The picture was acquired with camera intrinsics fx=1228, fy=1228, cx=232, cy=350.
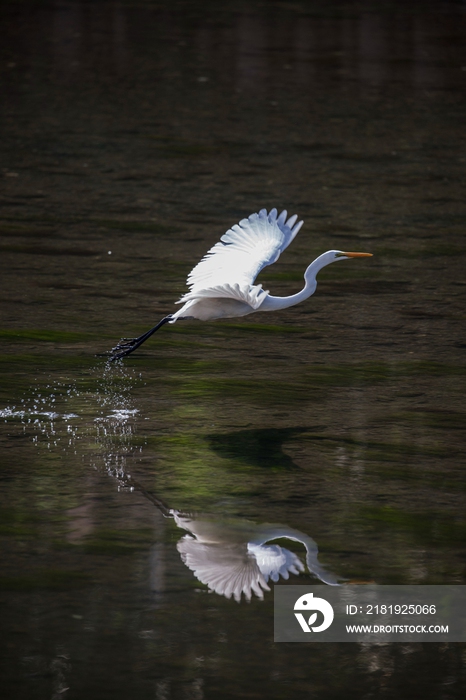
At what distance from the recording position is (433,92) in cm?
1259

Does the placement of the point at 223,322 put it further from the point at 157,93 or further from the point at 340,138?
the point at 157,93

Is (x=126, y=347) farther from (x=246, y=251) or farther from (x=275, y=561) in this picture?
(x=275, y=561)

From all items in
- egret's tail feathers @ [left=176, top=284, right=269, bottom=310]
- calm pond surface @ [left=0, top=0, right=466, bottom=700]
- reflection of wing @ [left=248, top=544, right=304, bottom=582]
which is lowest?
reflection of wing @ [left=248, top=544, right=304, bottom=582]

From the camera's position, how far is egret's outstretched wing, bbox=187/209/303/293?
5266 mm

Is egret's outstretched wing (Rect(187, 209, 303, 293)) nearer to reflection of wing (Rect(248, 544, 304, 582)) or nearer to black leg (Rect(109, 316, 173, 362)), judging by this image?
black leg (Rect(109, 316, 173, 362))

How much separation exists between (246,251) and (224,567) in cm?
216

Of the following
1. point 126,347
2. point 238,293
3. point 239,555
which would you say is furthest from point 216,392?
point 239,555

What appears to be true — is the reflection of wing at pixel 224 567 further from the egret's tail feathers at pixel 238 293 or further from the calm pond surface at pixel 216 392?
the egret's tail feathers at pixel 238 293

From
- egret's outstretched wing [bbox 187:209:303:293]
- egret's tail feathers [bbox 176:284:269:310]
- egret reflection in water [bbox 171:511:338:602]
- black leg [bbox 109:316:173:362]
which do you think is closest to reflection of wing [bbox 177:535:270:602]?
egret reflection in water [bbox 171:511:338:602]

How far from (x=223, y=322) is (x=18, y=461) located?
213cm

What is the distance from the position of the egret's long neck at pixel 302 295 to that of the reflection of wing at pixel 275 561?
5.47ft

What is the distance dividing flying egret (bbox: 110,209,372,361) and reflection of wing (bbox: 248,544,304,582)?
1.17 meters

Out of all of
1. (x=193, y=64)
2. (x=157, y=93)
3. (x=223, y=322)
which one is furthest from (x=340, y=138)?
(x=223, y=322)

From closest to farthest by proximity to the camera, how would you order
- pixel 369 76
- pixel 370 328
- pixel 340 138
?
pixel 370 328
pixel 340 138
pixel 369 76
